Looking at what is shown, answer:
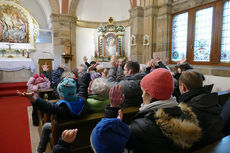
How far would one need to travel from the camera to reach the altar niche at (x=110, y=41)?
A: 1020cm

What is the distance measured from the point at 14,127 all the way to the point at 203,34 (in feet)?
23.8

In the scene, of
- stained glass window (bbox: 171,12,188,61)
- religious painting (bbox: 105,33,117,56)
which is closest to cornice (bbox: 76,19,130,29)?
religious painting (bbox: 105,33,117,56)

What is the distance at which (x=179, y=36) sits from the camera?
7.39 m

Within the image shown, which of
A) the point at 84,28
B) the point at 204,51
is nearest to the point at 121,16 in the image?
the point at 84,28

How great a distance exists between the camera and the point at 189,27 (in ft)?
22.5

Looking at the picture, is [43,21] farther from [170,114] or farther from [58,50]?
[170,114]

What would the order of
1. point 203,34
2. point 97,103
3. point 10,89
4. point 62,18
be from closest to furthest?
1. point 97,103
2. point 203,34
3. point 10,89
4. point 62,18

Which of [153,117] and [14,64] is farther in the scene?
[14,64]

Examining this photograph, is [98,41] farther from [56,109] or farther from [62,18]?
[56,109]

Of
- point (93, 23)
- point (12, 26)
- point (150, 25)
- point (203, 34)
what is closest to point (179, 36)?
point (203, 34)

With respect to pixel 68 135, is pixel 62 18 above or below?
above

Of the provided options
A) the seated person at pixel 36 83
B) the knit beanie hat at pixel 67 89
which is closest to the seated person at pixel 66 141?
the knit beanie hat at pixel 67 89

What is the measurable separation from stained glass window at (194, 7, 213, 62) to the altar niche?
15.2 ft

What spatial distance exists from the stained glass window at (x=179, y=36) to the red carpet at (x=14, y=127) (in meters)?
6.78
